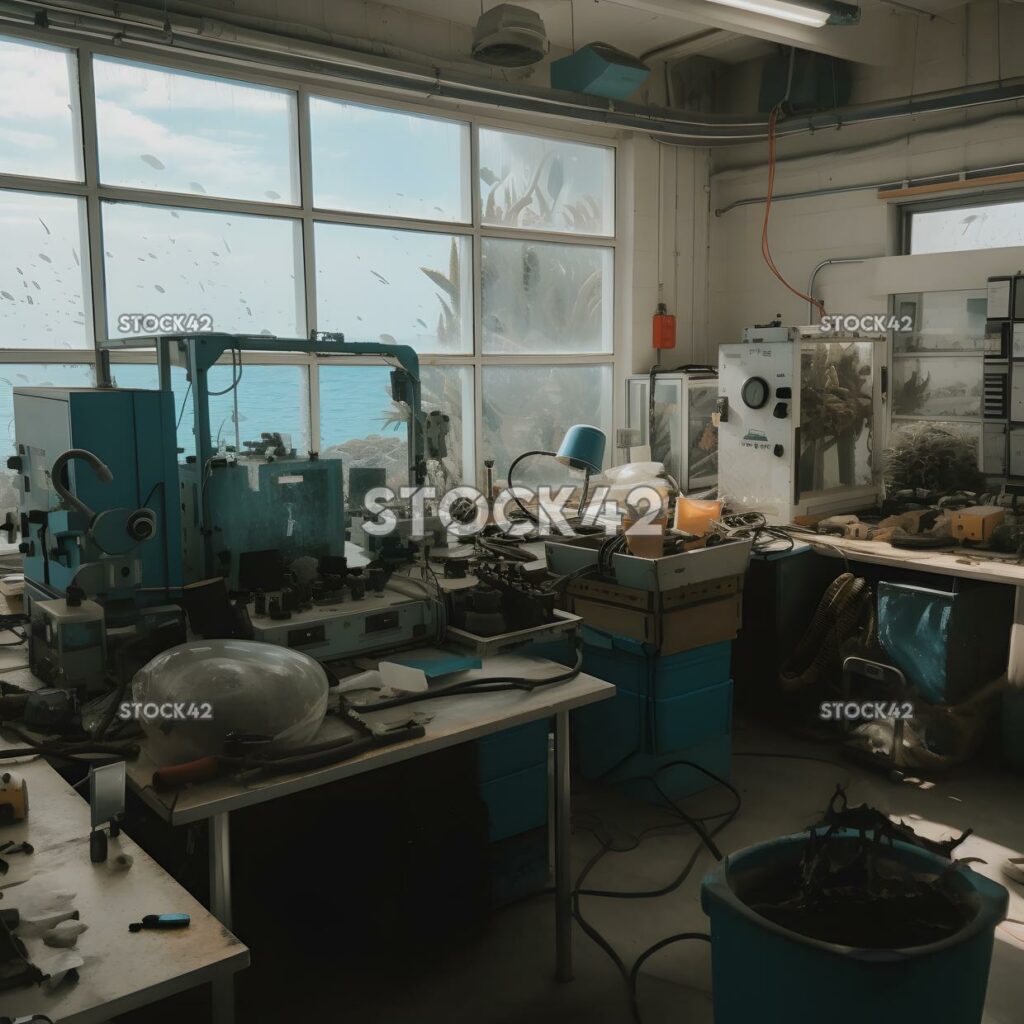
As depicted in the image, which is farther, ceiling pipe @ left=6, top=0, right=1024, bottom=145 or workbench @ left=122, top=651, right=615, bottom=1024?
ceiling pipe @ left=6, top=0, right=1024, bottom=145

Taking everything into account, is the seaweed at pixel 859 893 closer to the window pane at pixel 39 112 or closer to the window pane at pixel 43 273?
the window pane at pixel 43 273

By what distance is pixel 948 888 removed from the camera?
62.9 inches

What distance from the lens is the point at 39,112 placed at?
3.29 meters

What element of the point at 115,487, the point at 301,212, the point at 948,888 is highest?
the point at 301,212

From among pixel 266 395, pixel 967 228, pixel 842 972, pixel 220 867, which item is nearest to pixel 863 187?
pixel 967 228

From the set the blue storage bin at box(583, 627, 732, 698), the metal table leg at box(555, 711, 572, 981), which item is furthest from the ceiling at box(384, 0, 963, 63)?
the metal table leg at box(555, 711, 572, 981)

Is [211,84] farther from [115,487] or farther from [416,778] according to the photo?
[416,778]

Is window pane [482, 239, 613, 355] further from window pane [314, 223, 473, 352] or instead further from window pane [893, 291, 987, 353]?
window pane [893, 291, 987, 353]

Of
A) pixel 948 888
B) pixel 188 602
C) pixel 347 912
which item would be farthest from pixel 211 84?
pixel 948 888

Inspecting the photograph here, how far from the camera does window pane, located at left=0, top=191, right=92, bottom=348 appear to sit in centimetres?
329

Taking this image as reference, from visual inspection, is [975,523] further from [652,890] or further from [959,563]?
[652,890]

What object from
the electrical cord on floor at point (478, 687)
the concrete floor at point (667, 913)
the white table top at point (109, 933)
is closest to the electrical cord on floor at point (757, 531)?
the concrete floor at point (667, 913)

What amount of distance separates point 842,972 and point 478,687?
2.81 feet

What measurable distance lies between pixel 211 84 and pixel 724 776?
3.16 m
